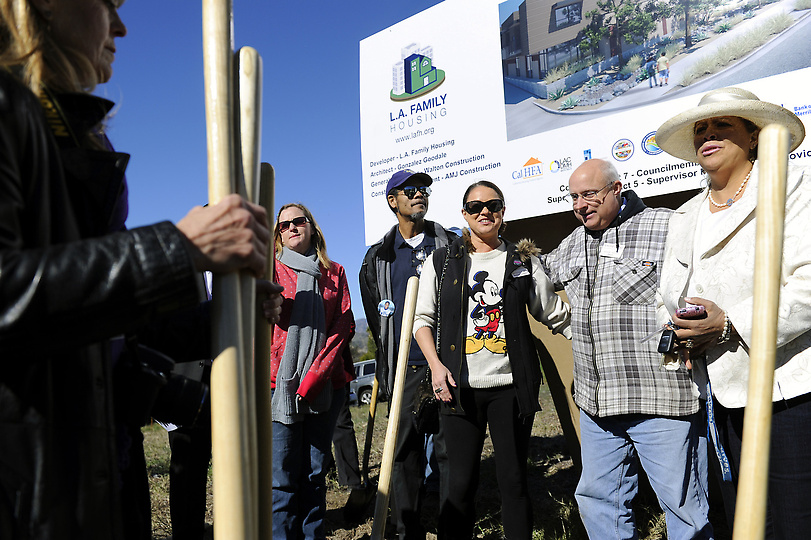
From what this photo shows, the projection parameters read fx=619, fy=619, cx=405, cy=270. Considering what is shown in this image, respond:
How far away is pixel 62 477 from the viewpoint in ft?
2.96

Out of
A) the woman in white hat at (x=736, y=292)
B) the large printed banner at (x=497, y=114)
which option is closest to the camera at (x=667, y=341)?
the woman in white hat at (x=736, y=292)

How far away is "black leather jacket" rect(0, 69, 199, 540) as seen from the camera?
33.2 inches

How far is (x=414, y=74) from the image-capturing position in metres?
6.01

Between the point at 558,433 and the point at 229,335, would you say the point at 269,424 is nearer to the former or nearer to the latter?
the point at 229,335

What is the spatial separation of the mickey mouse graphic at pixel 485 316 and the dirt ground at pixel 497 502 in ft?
4.62

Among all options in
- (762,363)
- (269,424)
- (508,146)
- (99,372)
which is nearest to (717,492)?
(508,146)

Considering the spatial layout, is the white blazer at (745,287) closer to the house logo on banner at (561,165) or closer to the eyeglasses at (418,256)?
the eyeglasses at (418,256)

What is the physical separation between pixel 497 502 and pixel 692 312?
10.3 feet

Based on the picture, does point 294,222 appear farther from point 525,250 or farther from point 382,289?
point 525,250

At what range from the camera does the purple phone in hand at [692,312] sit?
209 centimetres

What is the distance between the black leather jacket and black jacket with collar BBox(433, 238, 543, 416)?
8.20 feet

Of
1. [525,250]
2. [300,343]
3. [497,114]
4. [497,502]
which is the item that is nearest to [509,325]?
[525,250]

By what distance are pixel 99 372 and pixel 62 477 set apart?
0.56 feet

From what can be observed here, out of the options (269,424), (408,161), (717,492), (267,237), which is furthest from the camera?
(408,161)
